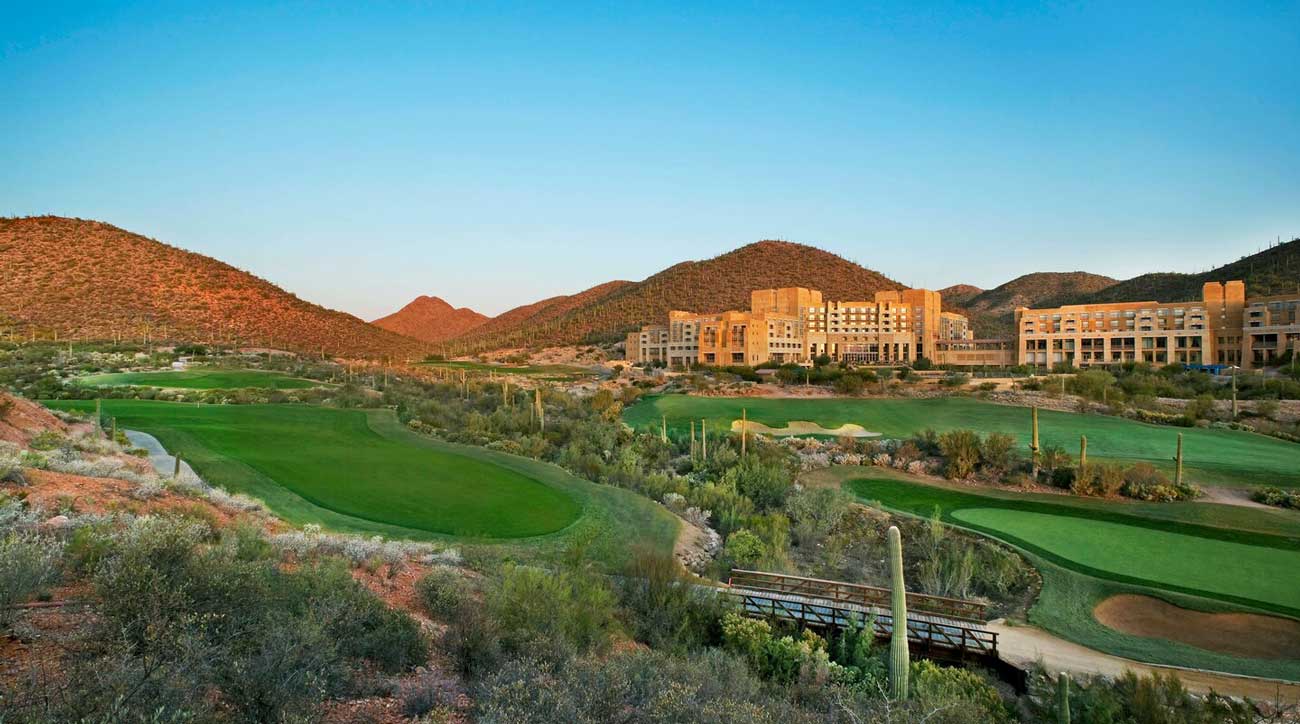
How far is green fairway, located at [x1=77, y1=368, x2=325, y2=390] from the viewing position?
2847 centimetres

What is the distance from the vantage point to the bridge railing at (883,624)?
9.25m

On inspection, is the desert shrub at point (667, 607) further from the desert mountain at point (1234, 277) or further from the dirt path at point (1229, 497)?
the desert mountain at point (1234, 277)

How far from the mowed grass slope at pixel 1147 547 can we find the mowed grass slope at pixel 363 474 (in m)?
10.8

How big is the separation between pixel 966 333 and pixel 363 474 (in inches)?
3662

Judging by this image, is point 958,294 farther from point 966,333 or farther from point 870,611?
point 870,611

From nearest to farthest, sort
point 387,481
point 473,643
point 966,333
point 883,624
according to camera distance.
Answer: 1. point 473,643
2. point 883,624
3. point 387,481
4. point 966,333

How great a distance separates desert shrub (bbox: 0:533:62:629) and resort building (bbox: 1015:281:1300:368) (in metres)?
69.9

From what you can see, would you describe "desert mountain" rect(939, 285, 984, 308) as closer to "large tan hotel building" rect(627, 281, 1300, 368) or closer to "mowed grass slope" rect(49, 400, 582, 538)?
"large tan hotel building" rect(627, 281, 1300, 368)

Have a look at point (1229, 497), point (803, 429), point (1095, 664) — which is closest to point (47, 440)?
point (1095, 664)

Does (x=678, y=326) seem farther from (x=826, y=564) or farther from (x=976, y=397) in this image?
(x=826, y=564)

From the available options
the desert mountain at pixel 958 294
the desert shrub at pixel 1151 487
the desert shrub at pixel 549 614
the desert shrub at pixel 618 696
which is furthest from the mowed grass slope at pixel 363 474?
the desert mountain at pixel 958 294

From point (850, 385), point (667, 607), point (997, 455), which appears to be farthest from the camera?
point (850, 385)

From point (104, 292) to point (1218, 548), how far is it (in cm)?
7085

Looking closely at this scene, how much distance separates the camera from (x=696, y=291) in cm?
10550
